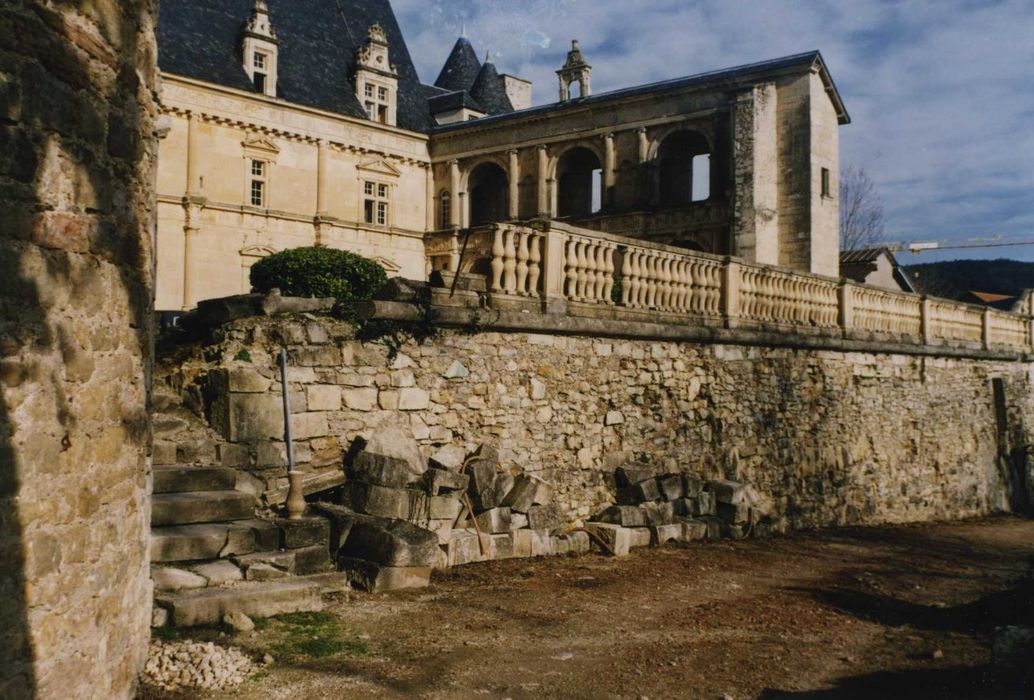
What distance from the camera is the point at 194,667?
174 inches

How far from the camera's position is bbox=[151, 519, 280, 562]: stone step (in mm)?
5414

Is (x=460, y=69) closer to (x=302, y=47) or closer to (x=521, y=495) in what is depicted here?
(x=302, y=47)

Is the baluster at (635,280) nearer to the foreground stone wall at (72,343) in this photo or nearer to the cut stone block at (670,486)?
the cut stone block at (670,486)

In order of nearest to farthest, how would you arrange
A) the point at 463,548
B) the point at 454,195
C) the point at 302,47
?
the point at 463,548 < the point at 302,47 < the point at 454,195

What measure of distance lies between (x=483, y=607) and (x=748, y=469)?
5.89 metres

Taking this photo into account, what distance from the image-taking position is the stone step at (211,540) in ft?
17.8

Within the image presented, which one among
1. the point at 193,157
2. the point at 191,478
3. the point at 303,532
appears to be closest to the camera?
the point at 303,532

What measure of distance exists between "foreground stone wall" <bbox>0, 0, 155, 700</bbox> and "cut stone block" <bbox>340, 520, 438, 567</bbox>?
2420mm

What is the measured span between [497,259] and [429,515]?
263cm

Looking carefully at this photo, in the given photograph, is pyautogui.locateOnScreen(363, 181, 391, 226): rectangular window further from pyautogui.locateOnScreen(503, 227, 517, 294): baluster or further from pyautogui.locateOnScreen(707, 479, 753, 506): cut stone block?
pyautogui.locateOnScreen(503, 227, 517, 294): baluster

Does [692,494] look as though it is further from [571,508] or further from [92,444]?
[92,444]

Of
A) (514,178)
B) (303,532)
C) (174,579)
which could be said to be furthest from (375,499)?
(514,178)

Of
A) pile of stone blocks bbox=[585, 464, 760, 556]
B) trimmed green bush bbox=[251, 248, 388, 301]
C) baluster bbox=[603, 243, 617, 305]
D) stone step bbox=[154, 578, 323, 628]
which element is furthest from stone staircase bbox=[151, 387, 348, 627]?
trimmed green bush bbox=[251, 248, 388, 301]

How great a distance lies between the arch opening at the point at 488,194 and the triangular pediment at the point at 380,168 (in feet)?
9.73
